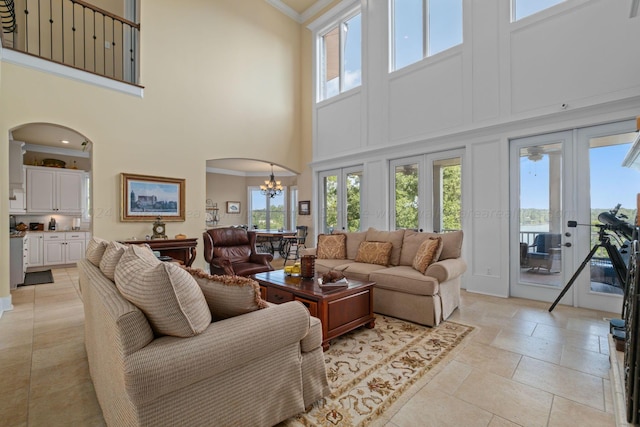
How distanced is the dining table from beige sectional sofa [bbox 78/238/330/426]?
6.48m

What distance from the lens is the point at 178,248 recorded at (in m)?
5.07

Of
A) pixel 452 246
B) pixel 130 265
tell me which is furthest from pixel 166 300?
pixel 452 246

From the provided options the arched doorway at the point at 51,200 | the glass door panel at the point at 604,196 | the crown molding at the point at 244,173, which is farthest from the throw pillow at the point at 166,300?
the crown molding at the point at 244,173

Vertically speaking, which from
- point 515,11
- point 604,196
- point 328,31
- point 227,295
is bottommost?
point 227,295

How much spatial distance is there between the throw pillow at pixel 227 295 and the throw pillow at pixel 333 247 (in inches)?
118

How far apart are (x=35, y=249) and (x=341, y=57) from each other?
802cm

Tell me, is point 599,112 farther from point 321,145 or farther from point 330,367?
point 321,145

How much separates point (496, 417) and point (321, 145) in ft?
19.8

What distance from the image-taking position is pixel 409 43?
5.48m

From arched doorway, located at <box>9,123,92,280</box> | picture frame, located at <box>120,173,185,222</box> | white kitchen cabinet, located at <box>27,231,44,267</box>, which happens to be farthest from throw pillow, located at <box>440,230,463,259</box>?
white kitchen cabinet, located at <box>27,231,44,267</box>

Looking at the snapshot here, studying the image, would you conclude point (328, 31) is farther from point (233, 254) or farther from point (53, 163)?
point (53, 163)

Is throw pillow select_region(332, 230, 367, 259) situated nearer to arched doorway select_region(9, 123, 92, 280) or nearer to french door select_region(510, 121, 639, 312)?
french door select_region(510, 121, 639, 312)

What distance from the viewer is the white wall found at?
3.55m

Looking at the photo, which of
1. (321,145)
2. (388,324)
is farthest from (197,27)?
(388,324)
